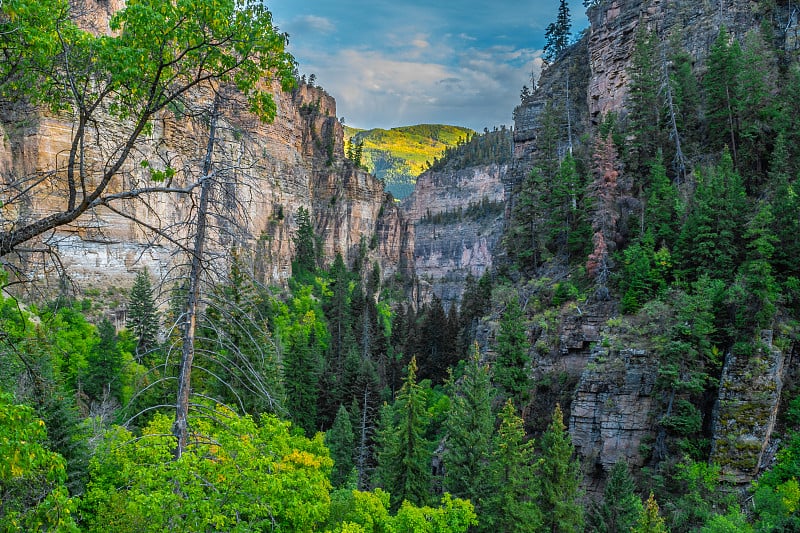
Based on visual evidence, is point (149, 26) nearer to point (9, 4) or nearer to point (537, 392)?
point (9, 4)

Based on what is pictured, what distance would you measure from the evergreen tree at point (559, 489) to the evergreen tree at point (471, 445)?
2280mm

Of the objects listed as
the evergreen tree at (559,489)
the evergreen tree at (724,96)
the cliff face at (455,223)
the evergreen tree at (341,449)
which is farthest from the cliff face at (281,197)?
the cliff face at (455,223)

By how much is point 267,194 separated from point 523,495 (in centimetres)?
4785

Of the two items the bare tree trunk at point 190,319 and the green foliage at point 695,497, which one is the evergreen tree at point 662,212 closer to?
the green foliage at point 695,497

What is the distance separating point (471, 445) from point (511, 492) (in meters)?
2.42

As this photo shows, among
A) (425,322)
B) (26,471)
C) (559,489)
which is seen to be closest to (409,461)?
(559,489)

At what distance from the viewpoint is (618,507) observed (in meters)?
18.1

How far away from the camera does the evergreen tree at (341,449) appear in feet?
94.2

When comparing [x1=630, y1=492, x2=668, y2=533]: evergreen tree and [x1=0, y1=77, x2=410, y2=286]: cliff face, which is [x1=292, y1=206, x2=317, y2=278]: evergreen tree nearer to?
[x1=0, y1=77, x2=410, y2=286]: cliff face

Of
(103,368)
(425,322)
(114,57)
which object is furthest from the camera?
(425,322)

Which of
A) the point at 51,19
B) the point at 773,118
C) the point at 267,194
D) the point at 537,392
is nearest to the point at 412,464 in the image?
the point at 537,392

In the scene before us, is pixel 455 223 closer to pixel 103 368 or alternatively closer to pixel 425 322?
pixel 425 322

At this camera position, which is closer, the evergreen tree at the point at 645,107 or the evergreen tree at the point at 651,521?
the evergreen tree at the point at 651,521

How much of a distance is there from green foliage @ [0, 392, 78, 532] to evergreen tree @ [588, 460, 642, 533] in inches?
717
